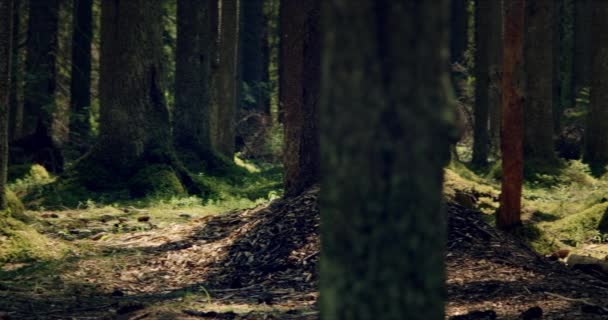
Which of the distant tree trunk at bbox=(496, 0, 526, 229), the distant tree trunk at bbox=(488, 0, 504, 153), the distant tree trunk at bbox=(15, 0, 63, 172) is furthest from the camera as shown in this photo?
the distant tree trunk at bbox=(488, 0, 504, 153)

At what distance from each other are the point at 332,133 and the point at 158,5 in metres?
12.2

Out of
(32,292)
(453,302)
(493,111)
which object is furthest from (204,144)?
(453,302)

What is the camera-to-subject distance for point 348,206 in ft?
10.4

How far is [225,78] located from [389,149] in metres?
19.9

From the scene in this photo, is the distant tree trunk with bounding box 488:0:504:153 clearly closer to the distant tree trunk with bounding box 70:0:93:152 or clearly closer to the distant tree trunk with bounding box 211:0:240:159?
the distant tree trunk with bounding box 211:0:240:159

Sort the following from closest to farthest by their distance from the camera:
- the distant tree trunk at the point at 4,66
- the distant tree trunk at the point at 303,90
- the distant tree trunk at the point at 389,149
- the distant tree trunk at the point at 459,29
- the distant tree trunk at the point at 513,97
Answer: the distant tree trunk at the point at 389,149 < the distant tree trunk at the point at 4,66 < the distant tree trunk at the point at 513,97 < the distant tree trunk at the point at 303,90 < the distant tree trunk at the point at 459,29

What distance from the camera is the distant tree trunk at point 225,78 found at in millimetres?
22594

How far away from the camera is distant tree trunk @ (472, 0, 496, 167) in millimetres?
20641

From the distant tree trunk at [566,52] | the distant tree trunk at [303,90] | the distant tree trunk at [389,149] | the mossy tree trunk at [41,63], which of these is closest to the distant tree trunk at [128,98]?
the distant tree trunk at [303,90]

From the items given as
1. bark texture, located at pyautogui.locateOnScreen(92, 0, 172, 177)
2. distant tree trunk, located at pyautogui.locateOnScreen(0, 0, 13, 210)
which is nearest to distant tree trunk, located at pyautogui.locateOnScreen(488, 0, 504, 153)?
bark texture, located at pyautogui.locateOnScreen(92, 0, 172, 177)

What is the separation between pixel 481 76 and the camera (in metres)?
21.1

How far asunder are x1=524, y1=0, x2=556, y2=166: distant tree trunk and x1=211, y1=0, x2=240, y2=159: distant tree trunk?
8250 millimetres

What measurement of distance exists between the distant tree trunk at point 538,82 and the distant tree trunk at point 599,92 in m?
2.23

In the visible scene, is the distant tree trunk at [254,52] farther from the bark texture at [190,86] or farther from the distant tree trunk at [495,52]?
the bark texture at [190,86]
